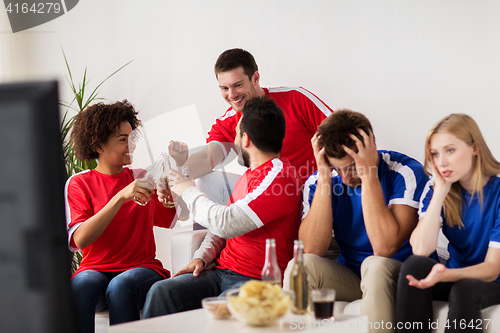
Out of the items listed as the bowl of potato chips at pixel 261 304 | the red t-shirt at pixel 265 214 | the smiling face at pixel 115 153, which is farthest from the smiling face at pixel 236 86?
the bowl of potato chips at pixel 261 304

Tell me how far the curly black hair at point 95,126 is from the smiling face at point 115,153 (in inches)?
1.0

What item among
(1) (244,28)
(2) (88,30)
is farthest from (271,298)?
(2) (88,30)

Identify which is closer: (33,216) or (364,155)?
(33,216)

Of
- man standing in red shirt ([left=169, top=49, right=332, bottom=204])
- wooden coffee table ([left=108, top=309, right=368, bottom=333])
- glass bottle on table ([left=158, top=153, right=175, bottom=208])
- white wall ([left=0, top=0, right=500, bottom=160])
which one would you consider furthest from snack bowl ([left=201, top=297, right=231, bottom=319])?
white wall ([left=0, top=0, right=500, bottom=160])

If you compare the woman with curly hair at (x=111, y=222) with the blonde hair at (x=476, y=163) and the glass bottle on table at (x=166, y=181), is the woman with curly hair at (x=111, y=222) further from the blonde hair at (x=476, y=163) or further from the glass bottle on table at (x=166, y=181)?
the blonde hair at (x=476, y=163)

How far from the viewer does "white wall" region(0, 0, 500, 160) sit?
2412 mm

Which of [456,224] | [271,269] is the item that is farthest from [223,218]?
[456,224]

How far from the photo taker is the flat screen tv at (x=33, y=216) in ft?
2.05

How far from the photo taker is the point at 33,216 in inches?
24.7

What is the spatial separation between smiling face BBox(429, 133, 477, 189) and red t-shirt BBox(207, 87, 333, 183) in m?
0.81

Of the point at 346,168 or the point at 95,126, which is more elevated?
the point at 95,126

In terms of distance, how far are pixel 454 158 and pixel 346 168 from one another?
0.39 meters

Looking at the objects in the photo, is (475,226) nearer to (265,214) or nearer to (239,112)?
(265,214)

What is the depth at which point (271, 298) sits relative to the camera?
112 centimetres
